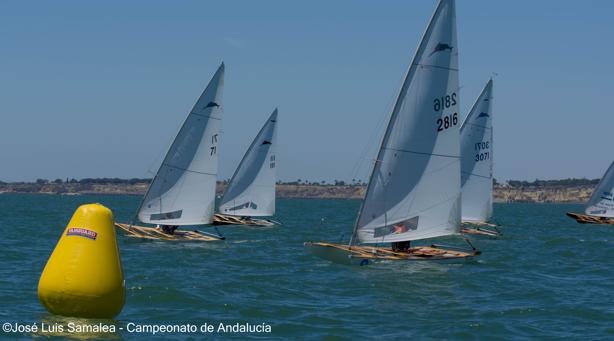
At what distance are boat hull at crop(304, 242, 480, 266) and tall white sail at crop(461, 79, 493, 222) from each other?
75.8 feet

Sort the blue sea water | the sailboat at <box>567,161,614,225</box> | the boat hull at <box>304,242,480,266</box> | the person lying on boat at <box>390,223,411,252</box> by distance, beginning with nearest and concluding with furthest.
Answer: the blue sea water → the boat hull at <box>304,242,480,266</box> → the person lying on boat at <box>390,223,411,252</box> → the sailboat at <box>567,161,614,225</box>

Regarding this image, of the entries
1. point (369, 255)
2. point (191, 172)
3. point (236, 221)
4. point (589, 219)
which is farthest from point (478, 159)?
point (589, 219)

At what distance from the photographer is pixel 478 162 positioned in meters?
60.2

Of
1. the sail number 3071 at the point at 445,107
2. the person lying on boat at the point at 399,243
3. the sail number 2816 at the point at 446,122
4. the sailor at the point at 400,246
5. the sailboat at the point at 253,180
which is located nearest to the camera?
the sail number 3071 at the point at 445,107

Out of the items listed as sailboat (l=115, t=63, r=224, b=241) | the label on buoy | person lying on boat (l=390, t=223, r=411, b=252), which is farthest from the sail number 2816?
the label on buoy

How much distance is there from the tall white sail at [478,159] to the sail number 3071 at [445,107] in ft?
74.6

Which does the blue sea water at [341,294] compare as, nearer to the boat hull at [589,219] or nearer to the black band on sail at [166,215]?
the black band on sail at [166,215]

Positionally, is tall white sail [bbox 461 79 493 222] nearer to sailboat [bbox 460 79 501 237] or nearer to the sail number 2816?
sailboat [bbox 460 79 501 237]

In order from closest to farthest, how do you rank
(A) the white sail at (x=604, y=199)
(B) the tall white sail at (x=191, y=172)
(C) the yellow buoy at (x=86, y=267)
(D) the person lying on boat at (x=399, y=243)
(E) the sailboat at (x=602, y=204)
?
(C) the yellow buoy at (x=86, y=267) → (D) the person lying on boat at (x=399, y=243) → (B) the tall white sail at (x=191, y=172) → (A) the white sail at (x=604, y=199) → (E) the sailboat at (x=602, y=204)

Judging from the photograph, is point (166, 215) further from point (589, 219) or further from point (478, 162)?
→ point (589, 219)

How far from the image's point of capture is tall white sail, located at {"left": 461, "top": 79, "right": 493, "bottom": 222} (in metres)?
59.0

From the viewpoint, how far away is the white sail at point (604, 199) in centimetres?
8338

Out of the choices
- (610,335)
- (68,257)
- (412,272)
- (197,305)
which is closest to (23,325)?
(68,257)

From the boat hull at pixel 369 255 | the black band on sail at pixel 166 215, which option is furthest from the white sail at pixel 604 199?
the boat hull at pixel 369 255
